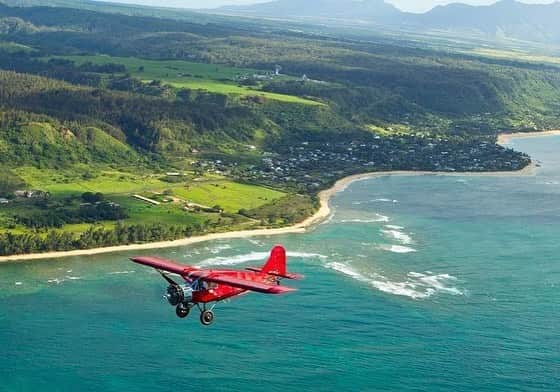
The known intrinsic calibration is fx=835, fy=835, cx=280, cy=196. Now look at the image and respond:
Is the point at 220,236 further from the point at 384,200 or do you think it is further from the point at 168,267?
the point at 168,267

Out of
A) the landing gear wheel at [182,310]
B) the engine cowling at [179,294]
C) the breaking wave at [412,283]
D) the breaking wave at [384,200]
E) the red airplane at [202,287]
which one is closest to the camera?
the red airplane at [202,287]

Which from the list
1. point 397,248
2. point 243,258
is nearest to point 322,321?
point 243,258

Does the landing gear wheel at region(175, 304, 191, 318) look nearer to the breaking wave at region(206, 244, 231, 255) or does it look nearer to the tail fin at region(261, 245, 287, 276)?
the tail fin at region(261, 245, 287, 276)

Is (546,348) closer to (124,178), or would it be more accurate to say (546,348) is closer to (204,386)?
(204,386)

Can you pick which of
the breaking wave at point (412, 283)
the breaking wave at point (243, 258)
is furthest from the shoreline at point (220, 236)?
the breaking wave at point (412, 283)

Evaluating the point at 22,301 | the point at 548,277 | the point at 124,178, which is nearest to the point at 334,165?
the point at 124,178

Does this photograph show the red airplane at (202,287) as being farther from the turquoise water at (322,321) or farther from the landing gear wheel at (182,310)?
the turquoise water at (322,321)

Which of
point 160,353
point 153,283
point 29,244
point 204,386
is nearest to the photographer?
point 204,386
